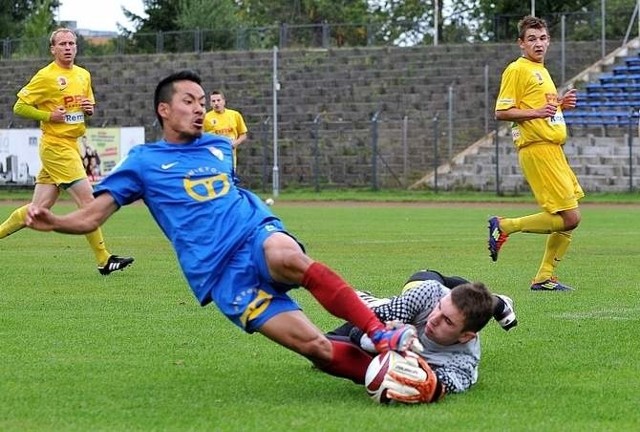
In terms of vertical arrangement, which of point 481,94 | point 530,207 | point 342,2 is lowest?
point 530,207

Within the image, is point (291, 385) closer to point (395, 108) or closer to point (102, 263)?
point (102, 263)

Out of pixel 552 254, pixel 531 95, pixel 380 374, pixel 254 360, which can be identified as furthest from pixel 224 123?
pixel 380 374

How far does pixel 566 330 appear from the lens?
9461mm

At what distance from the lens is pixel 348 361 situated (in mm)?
7176

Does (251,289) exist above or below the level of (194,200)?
below

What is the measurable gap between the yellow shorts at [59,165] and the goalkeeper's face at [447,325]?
7.94 m

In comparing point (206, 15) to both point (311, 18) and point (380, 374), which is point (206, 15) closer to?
point (311, 18)

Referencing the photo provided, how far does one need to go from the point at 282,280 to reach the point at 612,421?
1.82m

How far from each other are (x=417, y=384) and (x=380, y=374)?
192 millimetres

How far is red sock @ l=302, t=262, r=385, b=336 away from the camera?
675cm

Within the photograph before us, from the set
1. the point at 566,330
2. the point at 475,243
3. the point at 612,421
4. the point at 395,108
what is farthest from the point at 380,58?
the point at 612,421

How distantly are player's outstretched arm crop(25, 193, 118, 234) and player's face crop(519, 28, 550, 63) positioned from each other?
6375 mm

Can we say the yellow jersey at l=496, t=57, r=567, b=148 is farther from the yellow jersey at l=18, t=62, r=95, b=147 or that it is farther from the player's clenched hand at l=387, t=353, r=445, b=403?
the player's clenched hand at l=387, t=353, r=445, b=403

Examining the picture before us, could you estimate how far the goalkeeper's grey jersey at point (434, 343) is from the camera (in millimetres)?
7121
